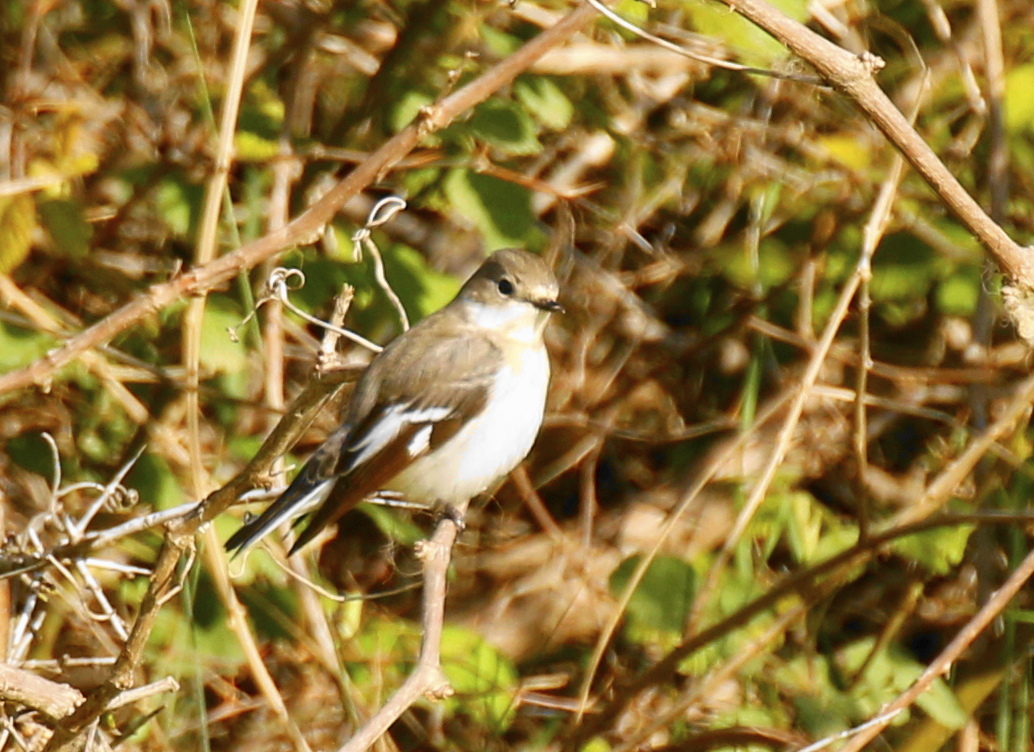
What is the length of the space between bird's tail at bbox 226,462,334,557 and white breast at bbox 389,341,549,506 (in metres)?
0.37

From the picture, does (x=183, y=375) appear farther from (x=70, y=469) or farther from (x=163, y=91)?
(x=163, y=91)

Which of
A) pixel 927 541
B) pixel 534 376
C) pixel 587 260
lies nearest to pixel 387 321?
pixel 534 376

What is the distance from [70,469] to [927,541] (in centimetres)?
264

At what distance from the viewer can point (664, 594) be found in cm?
411


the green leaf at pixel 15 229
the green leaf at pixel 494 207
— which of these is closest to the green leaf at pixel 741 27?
the green leaf at pixel 494 207

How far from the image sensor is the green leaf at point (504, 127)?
12.4 ft

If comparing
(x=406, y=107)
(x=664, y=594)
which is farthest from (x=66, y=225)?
(x=664, y=594)

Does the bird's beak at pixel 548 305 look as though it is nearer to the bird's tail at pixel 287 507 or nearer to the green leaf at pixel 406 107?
the green leaf at pixel 406 107

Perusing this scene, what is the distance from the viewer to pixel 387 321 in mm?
4434

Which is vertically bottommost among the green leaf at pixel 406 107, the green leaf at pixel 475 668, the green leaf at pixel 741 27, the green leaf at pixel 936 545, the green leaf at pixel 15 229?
the green leaf at pixel 475 668

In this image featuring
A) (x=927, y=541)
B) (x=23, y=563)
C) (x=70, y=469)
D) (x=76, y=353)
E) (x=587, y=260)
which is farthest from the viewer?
(x=587, y=260)

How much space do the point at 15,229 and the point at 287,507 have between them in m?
0.99

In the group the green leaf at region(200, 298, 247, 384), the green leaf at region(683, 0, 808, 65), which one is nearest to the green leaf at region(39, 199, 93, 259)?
the green leaf at region(200, 298, 247, 384)

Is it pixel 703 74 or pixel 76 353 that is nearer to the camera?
pixel 76 353
